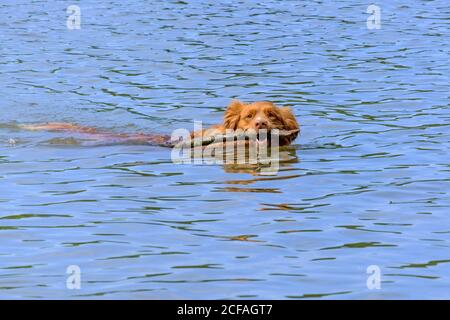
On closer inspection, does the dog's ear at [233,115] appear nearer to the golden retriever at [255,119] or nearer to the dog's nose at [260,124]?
the golden retriever at [255,119]

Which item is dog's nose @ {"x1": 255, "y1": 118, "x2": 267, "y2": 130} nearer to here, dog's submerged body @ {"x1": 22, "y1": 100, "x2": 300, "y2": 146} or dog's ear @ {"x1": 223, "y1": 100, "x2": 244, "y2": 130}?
dog's submerged body @ {"x1": 22, "y1": 100, "x2": 300, "y2": 146}

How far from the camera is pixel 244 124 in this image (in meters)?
13.2

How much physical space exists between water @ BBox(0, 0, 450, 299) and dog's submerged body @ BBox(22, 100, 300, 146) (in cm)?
24

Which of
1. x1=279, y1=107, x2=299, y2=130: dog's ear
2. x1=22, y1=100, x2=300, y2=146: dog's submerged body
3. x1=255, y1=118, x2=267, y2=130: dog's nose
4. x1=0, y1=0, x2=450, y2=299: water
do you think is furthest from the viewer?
x1=279, y1=107, x2=299, y2=130: dog's ear

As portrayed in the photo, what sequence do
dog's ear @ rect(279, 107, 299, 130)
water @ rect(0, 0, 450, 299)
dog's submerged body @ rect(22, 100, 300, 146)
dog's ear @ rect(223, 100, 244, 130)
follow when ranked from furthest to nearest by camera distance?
dog's ear @ rect(279, 107, 299, 130) → dog's ear @ rect(223, 100, 244, 130) → dog's submerged body @ rect(22, 100, 300, 146) → water @ rect(0, 0, 450, 299)

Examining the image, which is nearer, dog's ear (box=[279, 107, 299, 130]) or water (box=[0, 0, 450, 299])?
water (box=[0, 0, 450, 299])

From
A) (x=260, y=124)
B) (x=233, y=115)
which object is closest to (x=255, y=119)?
(x=260, y=124)

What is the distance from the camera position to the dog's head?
43.3 ft

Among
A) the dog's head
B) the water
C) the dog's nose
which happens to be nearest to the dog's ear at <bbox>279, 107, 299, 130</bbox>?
the dog's head

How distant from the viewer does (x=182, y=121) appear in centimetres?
1530

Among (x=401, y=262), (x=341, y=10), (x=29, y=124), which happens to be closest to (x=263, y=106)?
(x=29, y=124)
